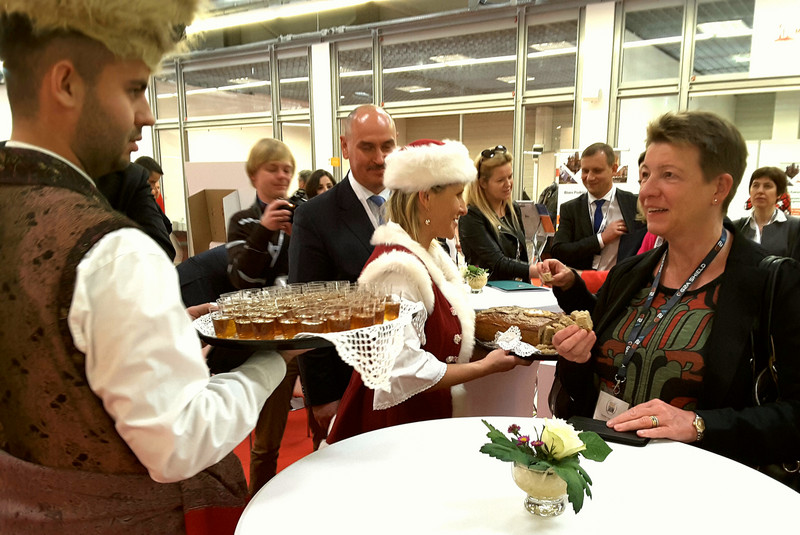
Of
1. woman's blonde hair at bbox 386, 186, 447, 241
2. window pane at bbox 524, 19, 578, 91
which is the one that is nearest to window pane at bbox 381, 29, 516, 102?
window pane at bbox 524, 19, 578, 91

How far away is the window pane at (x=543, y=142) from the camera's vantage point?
26.6 ft

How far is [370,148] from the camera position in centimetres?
258

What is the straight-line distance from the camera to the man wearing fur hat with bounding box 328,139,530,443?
1733mm

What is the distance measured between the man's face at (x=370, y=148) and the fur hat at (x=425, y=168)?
0.43 m

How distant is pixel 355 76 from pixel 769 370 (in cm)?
923

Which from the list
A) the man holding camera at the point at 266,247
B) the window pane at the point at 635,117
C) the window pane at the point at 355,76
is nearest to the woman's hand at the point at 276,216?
the man holding camera at the point at 266,247

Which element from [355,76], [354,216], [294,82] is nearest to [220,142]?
[294,82]

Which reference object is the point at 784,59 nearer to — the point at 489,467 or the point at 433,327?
the point at 433,327

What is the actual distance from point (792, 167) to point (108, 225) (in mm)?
7788

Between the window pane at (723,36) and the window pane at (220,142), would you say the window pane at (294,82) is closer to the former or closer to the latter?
the window pane at (220,142)

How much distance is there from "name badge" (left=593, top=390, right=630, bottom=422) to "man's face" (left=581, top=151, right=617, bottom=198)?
2.59 m

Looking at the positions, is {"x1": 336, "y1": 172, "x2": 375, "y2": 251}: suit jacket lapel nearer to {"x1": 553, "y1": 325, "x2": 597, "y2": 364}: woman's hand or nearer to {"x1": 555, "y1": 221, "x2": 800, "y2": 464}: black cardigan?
{"x1": 553, "y1": 325, "x2": 597, "y2": 364}: woman's hand

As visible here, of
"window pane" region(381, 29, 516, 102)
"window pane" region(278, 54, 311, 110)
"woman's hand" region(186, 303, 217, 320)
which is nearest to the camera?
"woman's hand" region(186, 303, 217, 320)

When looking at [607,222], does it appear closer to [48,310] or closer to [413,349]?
[413,349]
